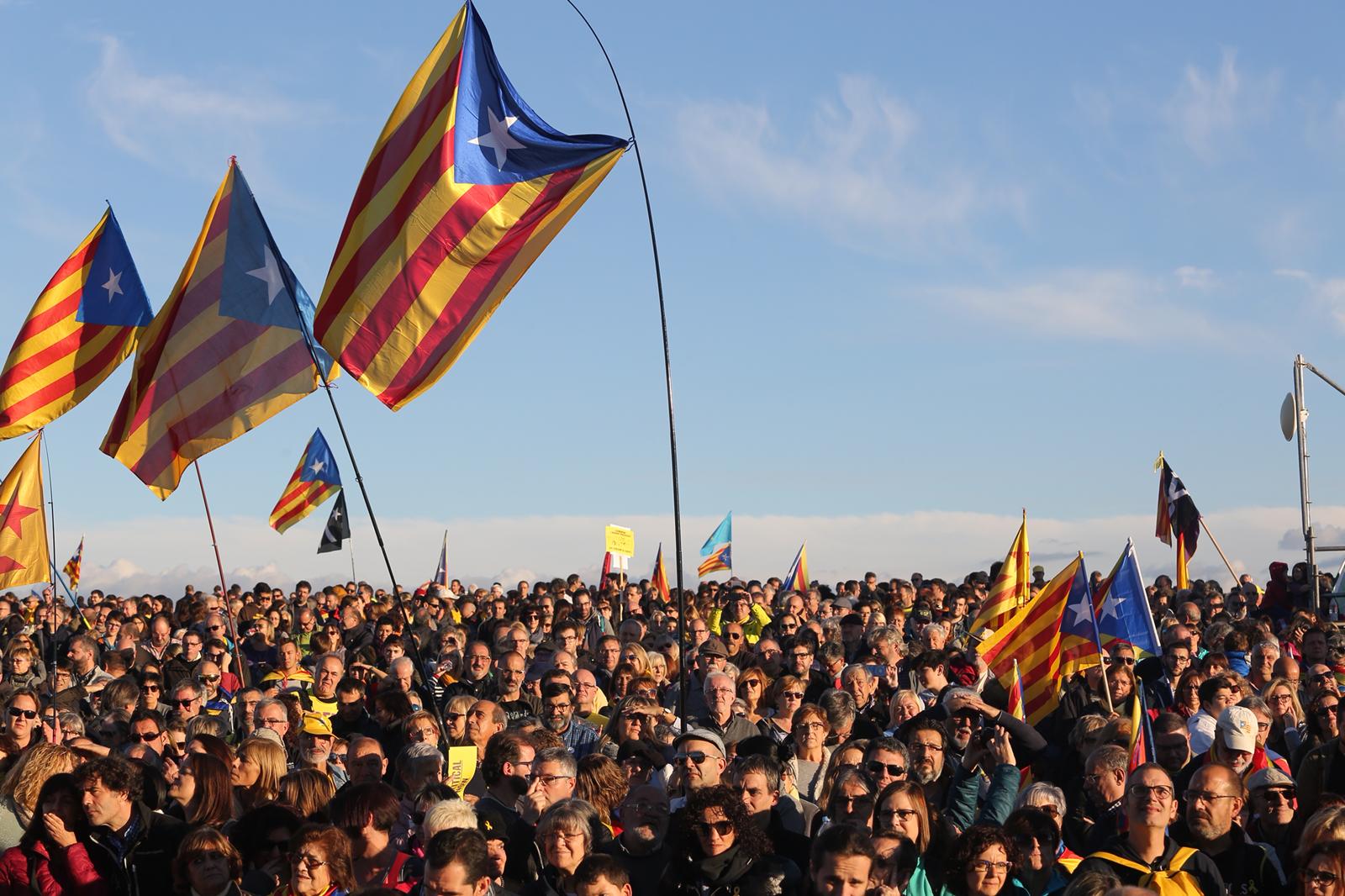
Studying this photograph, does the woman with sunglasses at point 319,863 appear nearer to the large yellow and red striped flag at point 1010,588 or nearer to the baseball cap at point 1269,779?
the baseball cap at point 1269,779

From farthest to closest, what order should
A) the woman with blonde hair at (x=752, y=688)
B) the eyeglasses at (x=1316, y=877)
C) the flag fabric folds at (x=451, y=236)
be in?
the woman with blonde hair at (x=752, y=688) < the flag fabric folds at (x=451, y=236) < the eyeglasses at (x=1316, y=877)

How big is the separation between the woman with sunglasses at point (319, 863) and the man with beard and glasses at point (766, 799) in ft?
5.87

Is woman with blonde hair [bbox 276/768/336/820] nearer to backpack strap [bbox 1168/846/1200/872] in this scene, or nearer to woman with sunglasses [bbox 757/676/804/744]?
woman with sunglasses [bbox 757/676/804/744]

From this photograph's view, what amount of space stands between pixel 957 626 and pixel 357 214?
9770 mm

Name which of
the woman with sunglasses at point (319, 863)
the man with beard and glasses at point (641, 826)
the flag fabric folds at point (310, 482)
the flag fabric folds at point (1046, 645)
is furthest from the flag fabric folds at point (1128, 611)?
the flag fabric folds at point (310, 482)

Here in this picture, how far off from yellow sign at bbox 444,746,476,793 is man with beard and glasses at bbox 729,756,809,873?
75.1 inches

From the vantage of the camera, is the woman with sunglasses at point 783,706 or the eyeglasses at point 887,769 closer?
the eyeglasses at point 887,769

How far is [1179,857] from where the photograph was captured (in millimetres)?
6797

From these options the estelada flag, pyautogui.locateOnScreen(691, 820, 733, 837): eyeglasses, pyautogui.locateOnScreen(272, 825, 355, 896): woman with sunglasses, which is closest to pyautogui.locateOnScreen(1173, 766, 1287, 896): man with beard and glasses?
pyautogui.locateOnScreen(691, 820, 733, 837): eyeglasses

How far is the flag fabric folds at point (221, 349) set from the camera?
11.2 metres

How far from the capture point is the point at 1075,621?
39.8 ft

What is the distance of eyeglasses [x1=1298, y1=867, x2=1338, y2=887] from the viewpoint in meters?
6.22

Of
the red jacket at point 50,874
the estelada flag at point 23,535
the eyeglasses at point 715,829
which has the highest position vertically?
the estelada flag at point 23,535

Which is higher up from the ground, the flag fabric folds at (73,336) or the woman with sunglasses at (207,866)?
the flag fabric folds at (73,336)
